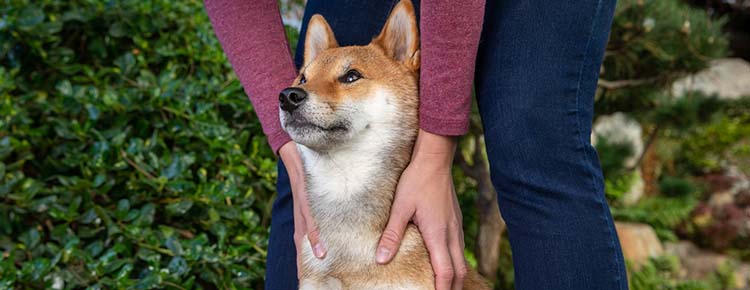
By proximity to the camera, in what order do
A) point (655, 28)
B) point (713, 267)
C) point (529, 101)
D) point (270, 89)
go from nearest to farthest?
point (529, 101)
point (270, 89)
point (655, 28)
point (713, 267)

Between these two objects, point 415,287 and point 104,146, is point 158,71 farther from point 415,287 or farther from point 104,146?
point 415,287

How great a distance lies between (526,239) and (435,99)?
0.29 metres

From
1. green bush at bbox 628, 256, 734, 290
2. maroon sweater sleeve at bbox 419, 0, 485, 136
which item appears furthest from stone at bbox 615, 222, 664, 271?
maroon sweater sleeve at bbox 419, 0, 485, 136

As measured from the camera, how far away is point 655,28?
277 centimetres

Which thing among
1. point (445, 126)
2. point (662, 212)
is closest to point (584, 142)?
point (445, 126)

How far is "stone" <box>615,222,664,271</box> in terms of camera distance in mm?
4460

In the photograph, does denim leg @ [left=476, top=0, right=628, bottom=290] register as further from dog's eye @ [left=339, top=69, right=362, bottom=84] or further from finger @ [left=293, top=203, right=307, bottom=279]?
finger @ [left=293, top=203, right=307, bottom=279]

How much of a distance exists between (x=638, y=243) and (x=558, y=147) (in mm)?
3887

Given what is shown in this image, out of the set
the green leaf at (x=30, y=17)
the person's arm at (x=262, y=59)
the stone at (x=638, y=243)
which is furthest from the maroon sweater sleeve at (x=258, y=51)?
the stone at (x=638, y=243)

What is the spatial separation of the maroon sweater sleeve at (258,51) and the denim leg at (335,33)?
0.56ft

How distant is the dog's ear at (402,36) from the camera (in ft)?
4.18

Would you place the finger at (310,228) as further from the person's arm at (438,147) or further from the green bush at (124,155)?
the green bush at (124,155)

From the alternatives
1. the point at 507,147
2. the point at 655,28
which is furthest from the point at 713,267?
the point at 507,147

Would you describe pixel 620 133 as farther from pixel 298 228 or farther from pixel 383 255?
pixel 383 255
